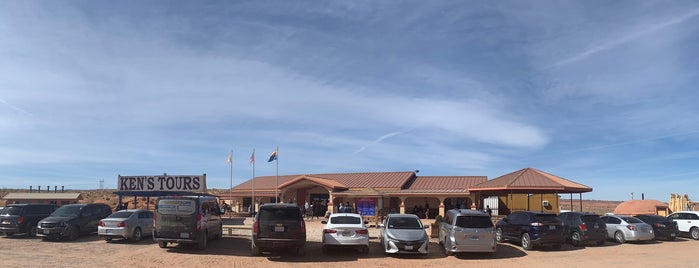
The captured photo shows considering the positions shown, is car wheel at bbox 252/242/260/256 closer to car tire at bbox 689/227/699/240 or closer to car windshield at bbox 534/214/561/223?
car windshield at bbox 534/214/561/223

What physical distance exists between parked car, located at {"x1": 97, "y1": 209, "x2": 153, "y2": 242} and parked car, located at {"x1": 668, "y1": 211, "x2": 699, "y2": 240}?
25.5 metres

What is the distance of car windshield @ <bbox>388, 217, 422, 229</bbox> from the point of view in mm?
17327

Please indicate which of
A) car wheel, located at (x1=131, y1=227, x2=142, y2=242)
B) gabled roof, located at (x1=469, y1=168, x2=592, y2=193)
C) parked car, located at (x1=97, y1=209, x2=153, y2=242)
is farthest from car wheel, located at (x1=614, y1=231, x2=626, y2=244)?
car wheel, located at (x1=131, y1=227, x2=142, y2=242)

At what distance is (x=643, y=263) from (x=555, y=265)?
117 inches

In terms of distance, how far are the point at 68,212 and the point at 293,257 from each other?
38.1 feet

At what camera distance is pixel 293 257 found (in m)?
16.0

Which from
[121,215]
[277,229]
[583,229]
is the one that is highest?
[121,215]

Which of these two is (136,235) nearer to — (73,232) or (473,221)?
(73,232)

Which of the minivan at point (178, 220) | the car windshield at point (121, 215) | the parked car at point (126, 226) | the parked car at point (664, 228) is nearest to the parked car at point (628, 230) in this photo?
the parked car at point (664, 228)

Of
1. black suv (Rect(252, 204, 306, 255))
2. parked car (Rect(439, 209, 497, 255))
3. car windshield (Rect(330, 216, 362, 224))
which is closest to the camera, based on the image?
black suv (Rect(252, 204, 306, 255))

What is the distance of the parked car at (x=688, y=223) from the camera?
24969 millimetres

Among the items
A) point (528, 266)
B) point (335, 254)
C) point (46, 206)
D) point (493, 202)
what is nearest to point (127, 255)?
point (335, 254)

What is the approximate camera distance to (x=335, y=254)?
16812 mm

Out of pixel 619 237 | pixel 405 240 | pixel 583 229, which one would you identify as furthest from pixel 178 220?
pixel 619 237
